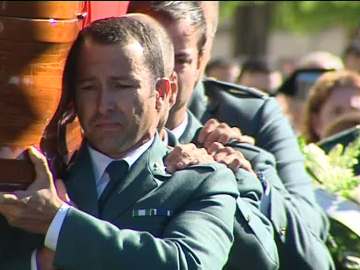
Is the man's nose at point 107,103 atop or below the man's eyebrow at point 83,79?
below

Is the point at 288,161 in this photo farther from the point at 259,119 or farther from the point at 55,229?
the point at 55,229

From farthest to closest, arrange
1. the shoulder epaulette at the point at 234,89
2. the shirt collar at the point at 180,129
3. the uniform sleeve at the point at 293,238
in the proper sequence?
the shoulder epaulette at the point at 234,89, the shirt collar at the point at 180,129, the uniform sleeve at the point at 293,238

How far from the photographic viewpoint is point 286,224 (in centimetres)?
423

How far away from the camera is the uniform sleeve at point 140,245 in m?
3.27

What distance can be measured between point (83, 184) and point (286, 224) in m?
0.95

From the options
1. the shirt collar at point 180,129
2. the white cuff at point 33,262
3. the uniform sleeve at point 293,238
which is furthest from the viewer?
the shirt collar at point 180,129

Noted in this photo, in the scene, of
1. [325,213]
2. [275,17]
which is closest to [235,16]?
[275,17]

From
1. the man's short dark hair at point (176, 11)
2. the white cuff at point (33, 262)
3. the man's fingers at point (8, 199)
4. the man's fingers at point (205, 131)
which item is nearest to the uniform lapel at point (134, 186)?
the white cuff at point (33, 262)

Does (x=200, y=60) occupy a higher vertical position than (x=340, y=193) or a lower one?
higher

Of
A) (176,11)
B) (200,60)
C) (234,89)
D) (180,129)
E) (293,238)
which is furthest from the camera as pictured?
(234,89)

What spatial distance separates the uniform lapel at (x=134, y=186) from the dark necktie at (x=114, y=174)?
1cm

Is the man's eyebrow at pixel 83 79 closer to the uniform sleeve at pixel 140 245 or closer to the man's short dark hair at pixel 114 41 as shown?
the man's short dark hair at pixel 114 41

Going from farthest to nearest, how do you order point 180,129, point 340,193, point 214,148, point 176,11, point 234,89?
point 234,89
point 340,193
point 176,11
point 180,129
point 214,148

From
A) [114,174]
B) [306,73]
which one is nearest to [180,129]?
[114,174]
